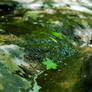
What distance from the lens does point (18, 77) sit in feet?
14.2

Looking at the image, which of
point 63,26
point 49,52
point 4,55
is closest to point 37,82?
point 4,55

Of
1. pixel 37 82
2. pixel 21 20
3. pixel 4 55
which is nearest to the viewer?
pixel 37 82

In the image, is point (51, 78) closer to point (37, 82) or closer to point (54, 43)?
point (37, 82)

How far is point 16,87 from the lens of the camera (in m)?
4.00

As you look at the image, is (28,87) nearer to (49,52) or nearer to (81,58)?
(49,52)

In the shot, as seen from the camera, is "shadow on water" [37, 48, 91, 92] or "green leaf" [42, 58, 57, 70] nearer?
"shadow on water" [37, 48, 91, 92]

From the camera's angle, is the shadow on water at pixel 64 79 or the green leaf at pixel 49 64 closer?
the shadow on water at pixel 64 79

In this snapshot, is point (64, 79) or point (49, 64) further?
point (49, 64)

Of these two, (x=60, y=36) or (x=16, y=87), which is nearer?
(x=16, y=87)

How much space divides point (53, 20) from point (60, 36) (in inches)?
64.5

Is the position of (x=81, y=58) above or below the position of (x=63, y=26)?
below

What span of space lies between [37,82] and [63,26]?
3.83 metres

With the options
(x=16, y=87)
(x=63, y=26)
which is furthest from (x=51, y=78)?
(x=63, y=26)

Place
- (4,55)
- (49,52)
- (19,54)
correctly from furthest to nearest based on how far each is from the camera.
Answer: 1. (49,52)
2. (19,54)
3. (4,55)
